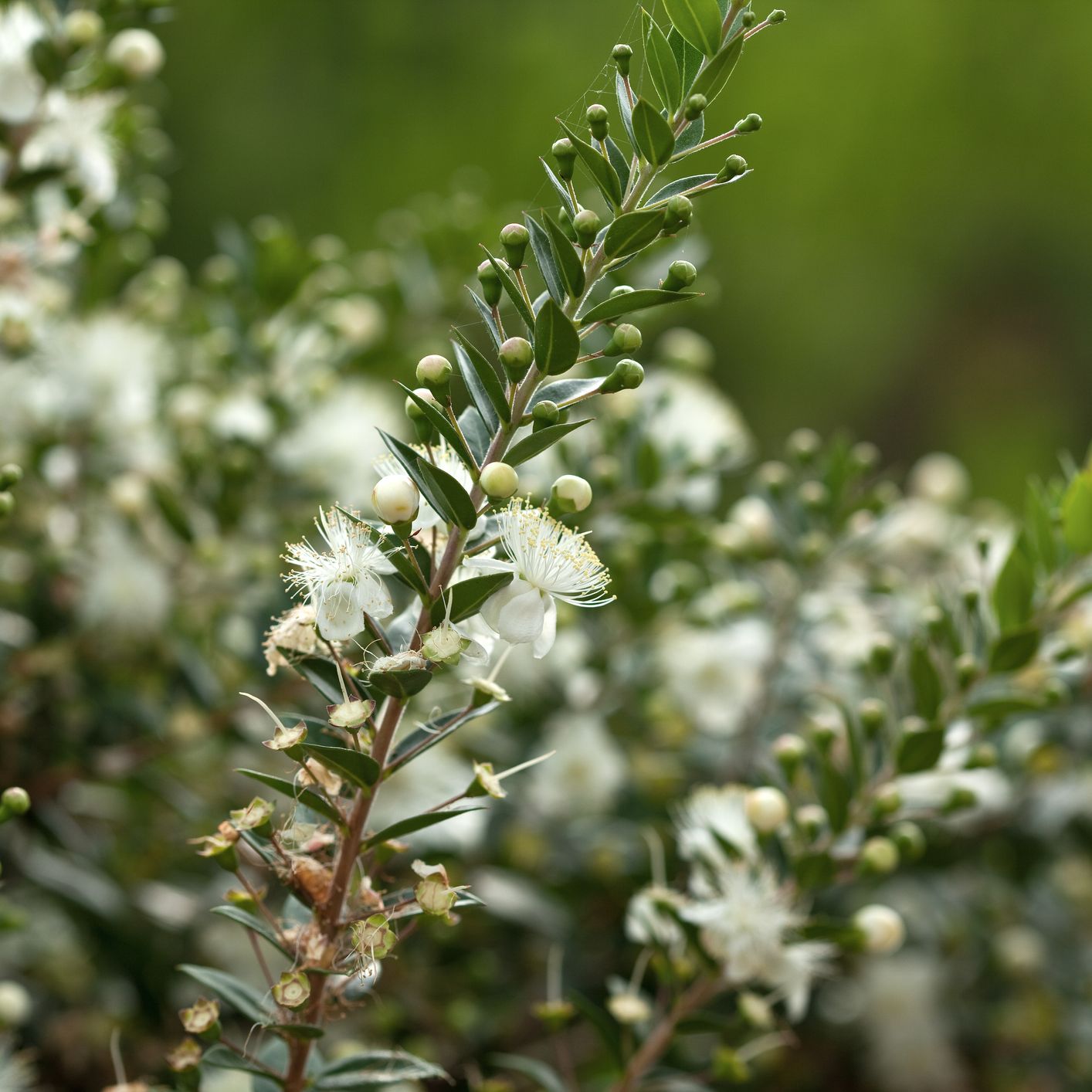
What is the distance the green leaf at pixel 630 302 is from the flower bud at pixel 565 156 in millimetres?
49

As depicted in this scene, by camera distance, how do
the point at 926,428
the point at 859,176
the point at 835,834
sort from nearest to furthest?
the point at 835,834 → the point at 859,176 → the point at 926,428

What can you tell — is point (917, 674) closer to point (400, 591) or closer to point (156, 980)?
point (400, 591)

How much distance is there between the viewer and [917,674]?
0.64 metres

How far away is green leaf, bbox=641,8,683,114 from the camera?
433 millimetres

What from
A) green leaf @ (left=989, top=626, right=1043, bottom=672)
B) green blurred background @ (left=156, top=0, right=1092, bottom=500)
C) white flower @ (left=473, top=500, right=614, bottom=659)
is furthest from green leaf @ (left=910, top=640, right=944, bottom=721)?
green blurred background @ (left=156, top=0, right=1092, bottom=500)

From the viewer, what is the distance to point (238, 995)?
48cm

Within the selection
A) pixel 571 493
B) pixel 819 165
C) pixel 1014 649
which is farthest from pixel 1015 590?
pixel 819 165

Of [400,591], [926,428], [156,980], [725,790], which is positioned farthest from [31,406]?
[926,428]

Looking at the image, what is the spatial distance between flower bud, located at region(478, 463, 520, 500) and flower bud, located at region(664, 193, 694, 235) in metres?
0.11

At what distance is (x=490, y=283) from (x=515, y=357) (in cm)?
4

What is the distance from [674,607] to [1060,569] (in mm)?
359

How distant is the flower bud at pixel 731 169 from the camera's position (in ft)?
1.34

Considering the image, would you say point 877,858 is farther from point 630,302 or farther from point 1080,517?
point 630,302

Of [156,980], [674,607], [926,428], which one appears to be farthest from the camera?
[926,428]
